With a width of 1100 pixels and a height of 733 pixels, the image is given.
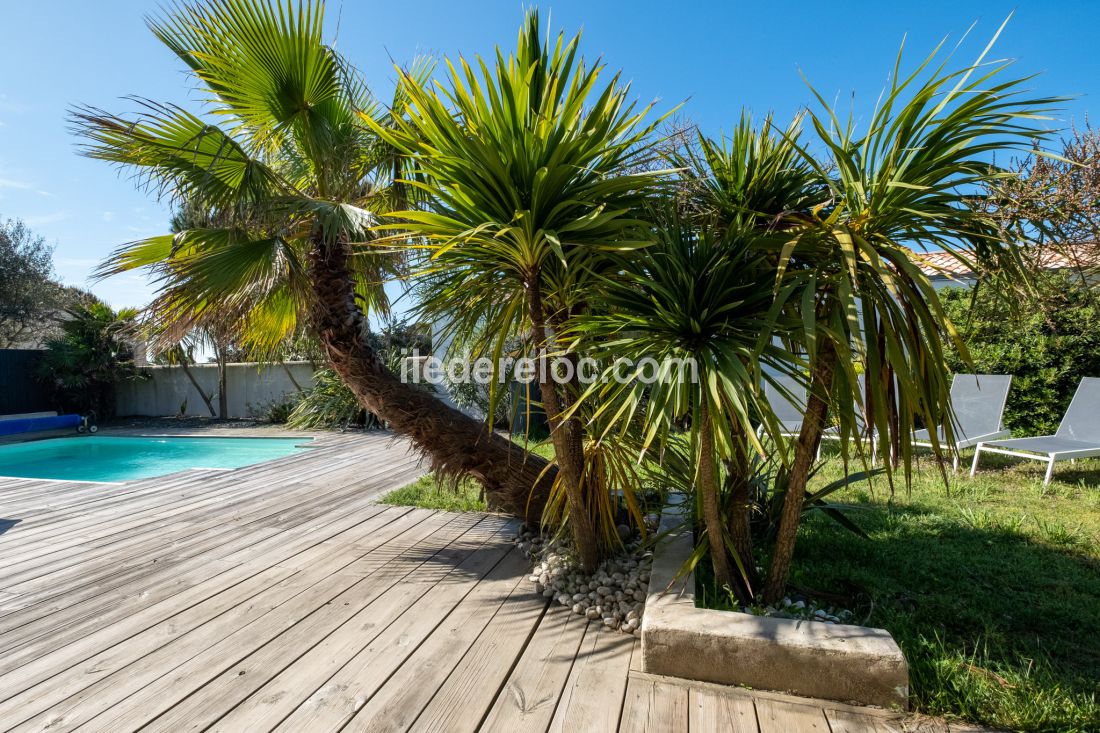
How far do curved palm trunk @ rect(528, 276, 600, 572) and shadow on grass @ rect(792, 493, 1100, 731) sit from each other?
44.6 inches

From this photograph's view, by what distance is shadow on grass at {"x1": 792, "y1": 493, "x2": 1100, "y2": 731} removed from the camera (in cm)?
186

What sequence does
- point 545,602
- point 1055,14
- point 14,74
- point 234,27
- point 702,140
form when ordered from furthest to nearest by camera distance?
point 14,74, point 1055,14, point 234,27, point 545,602, point 702,140

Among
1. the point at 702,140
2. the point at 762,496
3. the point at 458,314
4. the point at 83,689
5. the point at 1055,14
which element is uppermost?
the point at 1055,14

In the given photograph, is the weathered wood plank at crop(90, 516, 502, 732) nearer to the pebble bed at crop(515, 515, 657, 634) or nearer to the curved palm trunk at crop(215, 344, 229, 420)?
the pebble bed at crop(515, 515, 657, 634)

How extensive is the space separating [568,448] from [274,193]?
2842 mm

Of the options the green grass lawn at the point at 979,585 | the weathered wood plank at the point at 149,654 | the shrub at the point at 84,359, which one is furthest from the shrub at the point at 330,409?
the weathered wood plank at the point at 149,654

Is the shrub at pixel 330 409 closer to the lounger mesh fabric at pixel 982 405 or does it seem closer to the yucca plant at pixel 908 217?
the lounger mesh fabric at pixel 982 405

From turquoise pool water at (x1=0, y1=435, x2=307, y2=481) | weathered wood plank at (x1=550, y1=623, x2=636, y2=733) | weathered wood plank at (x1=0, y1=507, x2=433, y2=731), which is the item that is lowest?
turquoise pool water at (x1=0, y1=435, x2=307, y2=481)

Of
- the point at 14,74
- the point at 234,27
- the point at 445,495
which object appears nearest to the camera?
the point at 234,27

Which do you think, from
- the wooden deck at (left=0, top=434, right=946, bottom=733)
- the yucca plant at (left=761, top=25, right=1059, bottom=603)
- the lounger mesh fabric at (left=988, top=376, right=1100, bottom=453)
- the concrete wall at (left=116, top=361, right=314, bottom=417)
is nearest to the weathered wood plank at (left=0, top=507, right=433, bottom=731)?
the wooden deck at (left=0, top=434, right=946, bottom=733)

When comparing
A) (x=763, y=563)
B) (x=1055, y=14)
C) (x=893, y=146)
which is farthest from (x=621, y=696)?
(x=1055, y=14)

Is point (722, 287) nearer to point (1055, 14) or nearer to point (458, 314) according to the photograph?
point (458, 314)

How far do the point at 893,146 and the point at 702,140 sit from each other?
79 cm

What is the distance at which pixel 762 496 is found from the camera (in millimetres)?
3336
